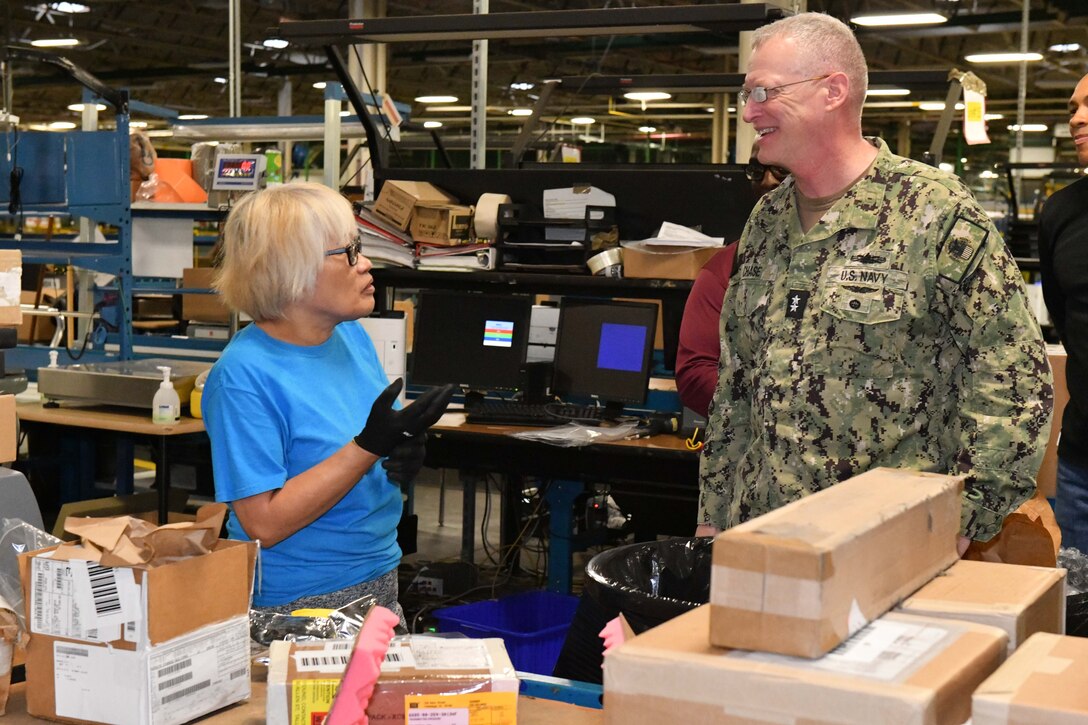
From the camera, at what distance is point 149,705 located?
141 centimetres

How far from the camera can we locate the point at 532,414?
4312 mm

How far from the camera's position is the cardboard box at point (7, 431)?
2.09 meters

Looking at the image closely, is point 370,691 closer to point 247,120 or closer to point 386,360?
point 386,360

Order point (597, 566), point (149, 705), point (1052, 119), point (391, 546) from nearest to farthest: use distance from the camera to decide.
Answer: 1. point (149, 705)
2. point (597, 566)
3. point (391, 546)
4. point (1052, 119)

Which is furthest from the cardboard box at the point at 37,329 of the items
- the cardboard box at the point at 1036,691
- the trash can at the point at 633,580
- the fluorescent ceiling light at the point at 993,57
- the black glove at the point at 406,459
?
the fluorescent ceiling light at the point at 993,57

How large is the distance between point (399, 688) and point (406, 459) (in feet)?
2.15

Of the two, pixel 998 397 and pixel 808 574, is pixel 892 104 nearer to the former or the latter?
pixel 998 397

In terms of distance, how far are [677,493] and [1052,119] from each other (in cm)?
1431

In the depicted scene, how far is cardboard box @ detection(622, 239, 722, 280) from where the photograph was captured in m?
4.13

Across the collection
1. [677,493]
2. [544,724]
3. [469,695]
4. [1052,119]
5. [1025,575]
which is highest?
[1052,119]

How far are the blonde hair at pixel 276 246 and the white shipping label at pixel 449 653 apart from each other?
2.44ft

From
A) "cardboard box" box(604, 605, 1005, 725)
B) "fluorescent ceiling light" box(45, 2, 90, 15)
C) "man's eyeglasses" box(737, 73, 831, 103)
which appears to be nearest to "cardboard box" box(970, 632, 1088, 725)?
"cardboard box" box(604, 605, 1005, 725)

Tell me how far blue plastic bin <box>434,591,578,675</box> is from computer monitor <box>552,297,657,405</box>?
3.11 ft

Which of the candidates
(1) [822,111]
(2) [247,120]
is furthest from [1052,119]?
(1) [822,111]
